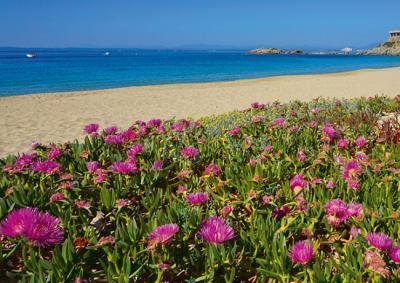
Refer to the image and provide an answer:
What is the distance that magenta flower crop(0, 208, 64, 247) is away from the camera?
172cm

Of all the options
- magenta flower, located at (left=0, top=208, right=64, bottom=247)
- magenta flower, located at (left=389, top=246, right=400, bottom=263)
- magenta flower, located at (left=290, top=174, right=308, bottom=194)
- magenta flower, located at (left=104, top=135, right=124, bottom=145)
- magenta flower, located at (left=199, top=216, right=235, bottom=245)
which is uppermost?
magenta flower, located at (left=104, top=135, right=124, bottom=145)

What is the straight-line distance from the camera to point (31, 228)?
1720mm

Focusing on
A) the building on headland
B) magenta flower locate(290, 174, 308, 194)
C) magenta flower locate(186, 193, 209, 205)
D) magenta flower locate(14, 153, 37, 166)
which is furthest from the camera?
the building on headland

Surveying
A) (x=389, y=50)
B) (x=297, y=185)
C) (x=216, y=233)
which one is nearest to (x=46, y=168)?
(x=216, y=233)

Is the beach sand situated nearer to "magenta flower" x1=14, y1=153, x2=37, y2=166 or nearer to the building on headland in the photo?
"magenta flower" x1=14, y1=153, x2=37, y2=166

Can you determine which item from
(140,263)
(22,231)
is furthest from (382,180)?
(22,231)

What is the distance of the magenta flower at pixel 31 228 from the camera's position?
1.72 meters

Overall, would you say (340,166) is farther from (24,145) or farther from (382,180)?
(24,145)

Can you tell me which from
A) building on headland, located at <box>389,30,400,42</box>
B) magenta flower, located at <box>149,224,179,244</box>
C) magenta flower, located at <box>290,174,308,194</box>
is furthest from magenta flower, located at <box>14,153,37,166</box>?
building on headland, located at <box>389,30,400,42</box>

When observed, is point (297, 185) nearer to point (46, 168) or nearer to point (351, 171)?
point (351, 171)

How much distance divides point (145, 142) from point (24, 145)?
5.43 meters

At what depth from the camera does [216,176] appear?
3.22 metres

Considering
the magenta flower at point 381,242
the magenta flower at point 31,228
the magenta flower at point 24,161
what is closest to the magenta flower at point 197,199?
the magenta flower at point 31,228

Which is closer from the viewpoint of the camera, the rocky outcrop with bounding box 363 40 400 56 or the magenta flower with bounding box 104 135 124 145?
the magenta flower with bounding box 104 135 124 145
